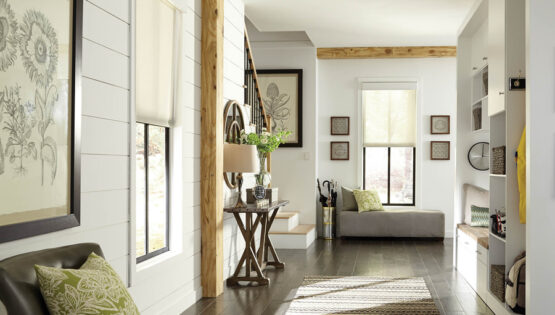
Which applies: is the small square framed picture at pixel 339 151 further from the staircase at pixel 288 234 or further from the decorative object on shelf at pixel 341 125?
the staircase at pixel 288 234

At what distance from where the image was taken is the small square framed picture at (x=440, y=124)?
31.2 feet

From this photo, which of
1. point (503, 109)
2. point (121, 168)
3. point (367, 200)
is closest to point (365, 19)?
point (367, 200)

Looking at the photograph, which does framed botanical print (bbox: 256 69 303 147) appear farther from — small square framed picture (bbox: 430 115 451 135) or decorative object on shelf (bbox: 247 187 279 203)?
decorative object on shelf (bbox: 247 187 279 203)

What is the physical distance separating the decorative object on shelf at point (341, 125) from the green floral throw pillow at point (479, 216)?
3598mm

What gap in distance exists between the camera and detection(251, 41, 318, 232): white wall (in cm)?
925

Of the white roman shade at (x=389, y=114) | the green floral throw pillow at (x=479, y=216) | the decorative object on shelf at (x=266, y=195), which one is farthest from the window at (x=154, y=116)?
the white roman shade at (x=389, y=114)

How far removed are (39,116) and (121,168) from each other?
89 centimetres

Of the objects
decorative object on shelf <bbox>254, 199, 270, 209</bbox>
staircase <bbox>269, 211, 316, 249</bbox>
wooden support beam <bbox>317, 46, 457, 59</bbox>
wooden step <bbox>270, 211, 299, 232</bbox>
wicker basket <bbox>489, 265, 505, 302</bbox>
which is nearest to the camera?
wicker basket <bbox>489, 265, 505, 302</bbox>

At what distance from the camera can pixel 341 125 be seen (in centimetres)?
973

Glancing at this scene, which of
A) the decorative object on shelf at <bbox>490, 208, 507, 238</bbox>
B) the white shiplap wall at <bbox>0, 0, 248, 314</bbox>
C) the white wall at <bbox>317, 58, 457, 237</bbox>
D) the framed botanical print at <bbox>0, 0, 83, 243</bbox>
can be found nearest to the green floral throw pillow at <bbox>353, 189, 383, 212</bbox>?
the white wall at <bbox>317, 58, 457, 237</bbox>

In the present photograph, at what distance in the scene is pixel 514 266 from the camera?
163 inches

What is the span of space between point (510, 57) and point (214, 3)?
251cm

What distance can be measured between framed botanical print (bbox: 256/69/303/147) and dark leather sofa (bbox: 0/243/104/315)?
6977mm

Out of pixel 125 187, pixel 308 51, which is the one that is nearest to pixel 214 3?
pixel 125 187
